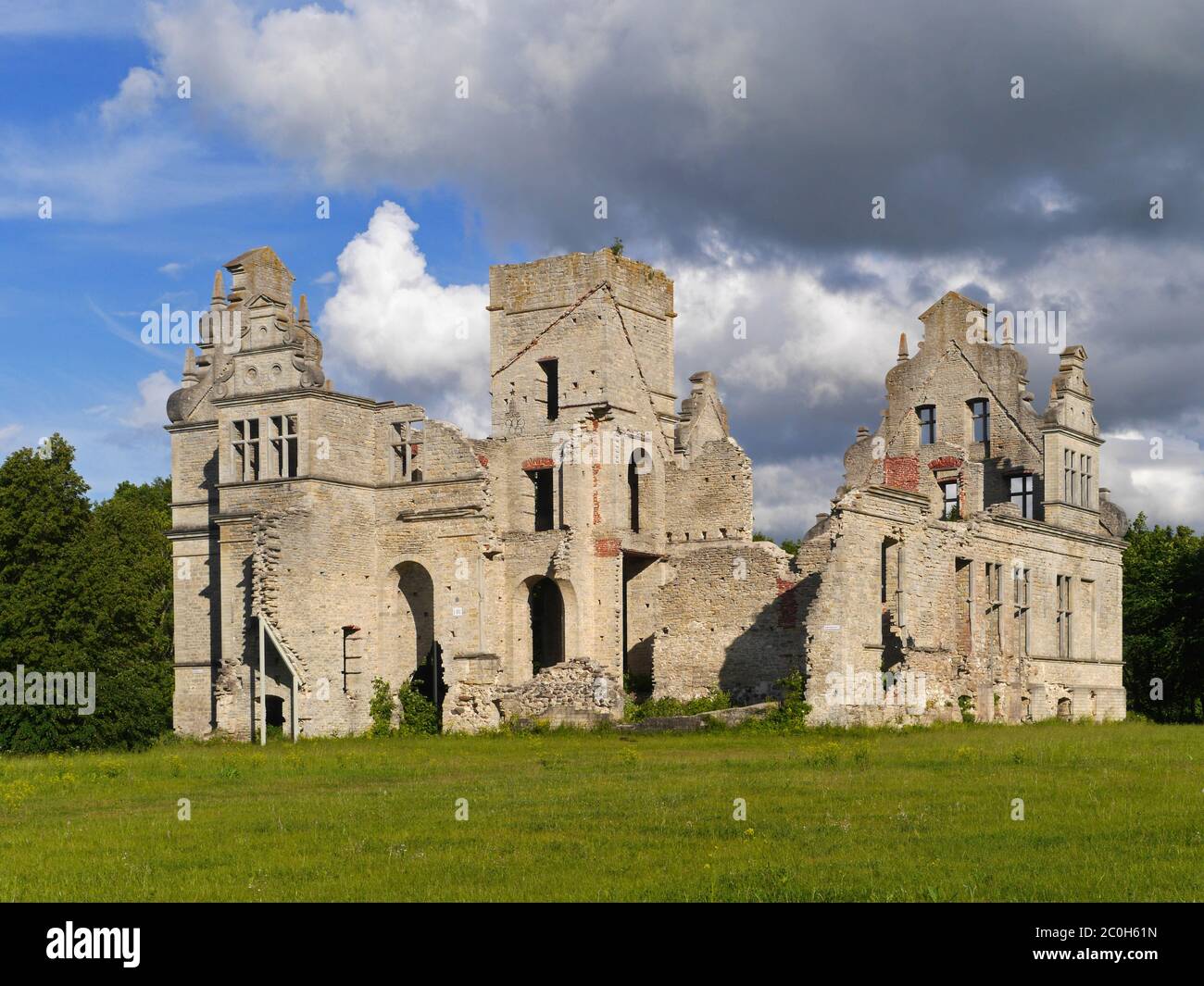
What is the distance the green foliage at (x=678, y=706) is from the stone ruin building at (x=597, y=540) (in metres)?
0.88

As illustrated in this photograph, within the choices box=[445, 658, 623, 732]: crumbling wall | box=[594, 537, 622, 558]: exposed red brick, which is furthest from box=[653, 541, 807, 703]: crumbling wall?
box=[445, 658, 623, 732]: crumbling wall

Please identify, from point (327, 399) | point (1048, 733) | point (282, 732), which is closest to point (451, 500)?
point (327, 399)

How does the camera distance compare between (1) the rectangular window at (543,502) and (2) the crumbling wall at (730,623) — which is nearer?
(2) the crumbling wall at (730,623)

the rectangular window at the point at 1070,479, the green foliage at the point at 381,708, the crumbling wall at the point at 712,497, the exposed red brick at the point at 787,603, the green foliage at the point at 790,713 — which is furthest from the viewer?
the rectangular window at the point at 1070,479

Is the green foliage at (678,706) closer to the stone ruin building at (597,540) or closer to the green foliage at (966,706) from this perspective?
the stone ruin building at (597,540)

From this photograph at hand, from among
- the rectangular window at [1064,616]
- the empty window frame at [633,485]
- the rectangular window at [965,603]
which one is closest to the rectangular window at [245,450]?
the empty window frame at [633,485]

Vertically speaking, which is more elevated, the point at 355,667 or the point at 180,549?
the point at 180,549

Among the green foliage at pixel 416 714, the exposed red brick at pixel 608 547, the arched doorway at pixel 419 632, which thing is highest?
the exposed red brick at pixel 608 547

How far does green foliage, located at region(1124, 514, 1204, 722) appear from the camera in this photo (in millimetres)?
53281

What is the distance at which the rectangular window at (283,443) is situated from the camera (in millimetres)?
43406

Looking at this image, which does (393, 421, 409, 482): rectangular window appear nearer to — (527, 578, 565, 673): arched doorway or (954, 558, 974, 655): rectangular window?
(527, 578, 565, 673): arched doorway

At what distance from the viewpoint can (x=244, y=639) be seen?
43.7m
